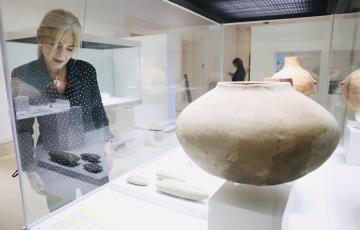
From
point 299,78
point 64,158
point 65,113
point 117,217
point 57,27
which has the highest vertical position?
point 57,27

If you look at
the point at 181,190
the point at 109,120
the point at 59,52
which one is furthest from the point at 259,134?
the point at 109,120

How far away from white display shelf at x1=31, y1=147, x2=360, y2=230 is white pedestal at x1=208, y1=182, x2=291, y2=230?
0.20ft

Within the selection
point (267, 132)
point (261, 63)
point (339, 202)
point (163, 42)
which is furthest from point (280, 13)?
point (267, 132)

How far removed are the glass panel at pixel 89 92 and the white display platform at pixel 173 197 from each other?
0.09 metres

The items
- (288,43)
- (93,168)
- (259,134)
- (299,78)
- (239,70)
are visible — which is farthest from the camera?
(239,70)

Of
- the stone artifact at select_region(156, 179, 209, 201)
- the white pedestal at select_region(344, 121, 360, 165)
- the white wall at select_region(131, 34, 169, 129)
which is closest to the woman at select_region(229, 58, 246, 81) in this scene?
the white wall at select_region(131, 34, 169, 129)

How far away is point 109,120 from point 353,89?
2.93ft

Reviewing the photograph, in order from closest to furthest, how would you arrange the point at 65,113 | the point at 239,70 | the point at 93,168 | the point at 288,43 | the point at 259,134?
the point at 259,134
the point at 65,113
the point at 93,168
the point at 288,43
the point at 239,70

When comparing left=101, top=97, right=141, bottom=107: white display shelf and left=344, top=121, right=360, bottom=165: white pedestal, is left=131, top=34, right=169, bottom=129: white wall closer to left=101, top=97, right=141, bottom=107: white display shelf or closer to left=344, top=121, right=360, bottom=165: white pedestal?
left=101, top=97, right=141, bottom=107: white display shelf

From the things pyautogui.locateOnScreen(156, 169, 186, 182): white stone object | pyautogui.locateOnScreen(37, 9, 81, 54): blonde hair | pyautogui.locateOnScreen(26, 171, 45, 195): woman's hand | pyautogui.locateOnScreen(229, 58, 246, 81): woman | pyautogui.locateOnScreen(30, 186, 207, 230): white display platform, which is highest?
pyautogui.locateOnScreen(37, 9, 81, 54): blonde hair

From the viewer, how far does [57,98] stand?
2.55ft

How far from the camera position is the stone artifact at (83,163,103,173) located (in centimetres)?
92

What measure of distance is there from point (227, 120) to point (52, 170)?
64 cm

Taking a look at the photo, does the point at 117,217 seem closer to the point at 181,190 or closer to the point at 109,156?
the point at 181,190
